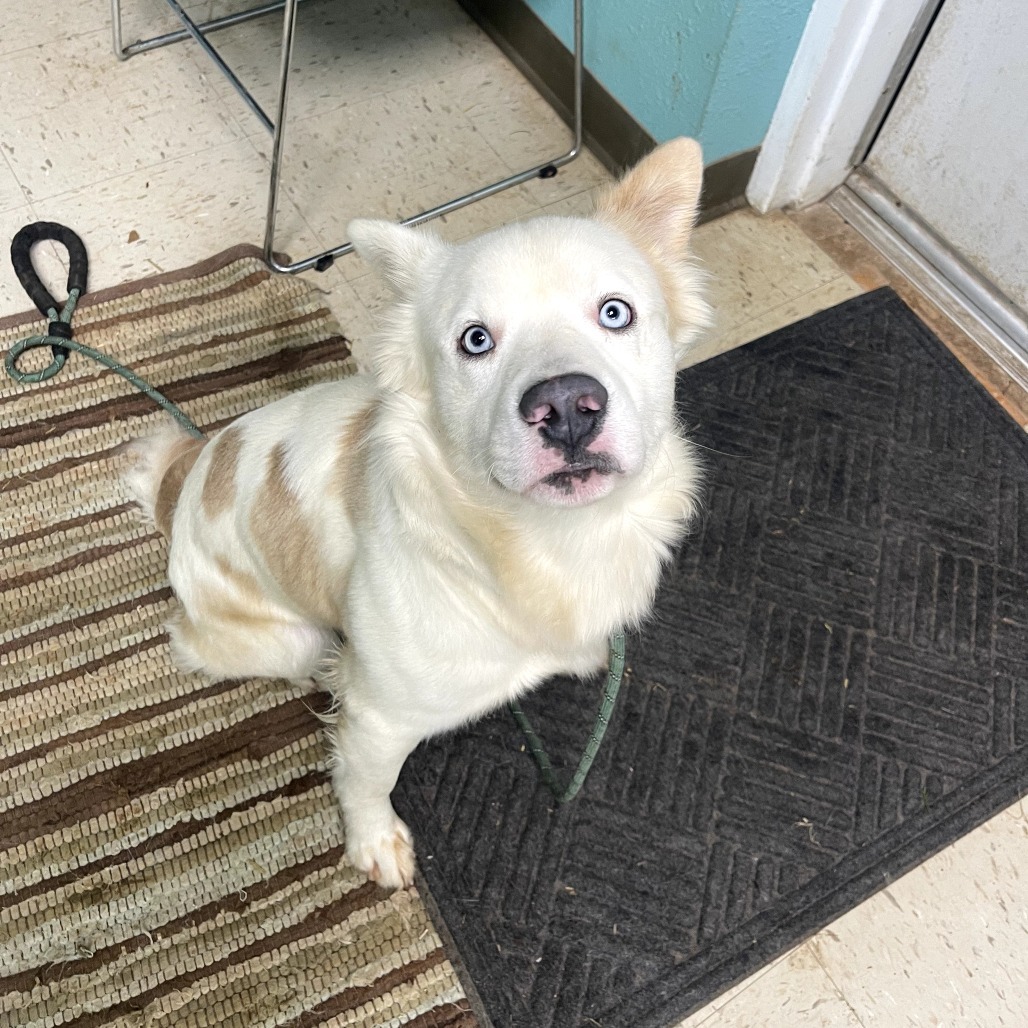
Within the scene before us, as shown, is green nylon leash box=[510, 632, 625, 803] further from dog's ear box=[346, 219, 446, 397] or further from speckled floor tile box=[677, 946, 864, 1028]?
dog's ear box=[346, 219, 446, 397]

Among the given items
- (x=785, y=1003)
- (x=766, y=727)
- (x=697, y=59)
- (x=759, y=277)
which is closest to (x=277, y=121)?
(x=697, y=59)

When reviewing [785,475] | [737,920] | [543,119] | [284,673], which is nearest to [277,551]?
[284,673]

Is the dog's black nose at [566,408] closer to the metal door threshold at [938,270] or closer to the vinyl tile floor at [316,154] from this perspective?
the vinyl tile floor at [316,154]

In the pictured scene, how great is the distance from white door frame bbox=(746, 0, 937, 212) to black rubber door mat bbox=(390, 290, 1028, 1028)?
0.64 metres

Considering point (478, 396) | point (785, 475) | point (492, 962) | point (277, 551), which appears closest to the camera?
point (478, 396)

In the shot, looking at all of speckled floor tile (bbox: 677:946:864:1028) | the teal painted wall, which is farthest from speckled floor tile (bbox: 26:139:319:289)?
speckled floor tile (bbox: 677:946:864:1028)

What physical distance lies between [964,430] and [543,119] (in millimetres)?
1640

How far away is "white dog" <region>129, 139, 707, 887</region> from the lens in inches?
41.6

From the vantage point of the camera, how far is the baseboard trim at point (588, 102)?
246 centimetres

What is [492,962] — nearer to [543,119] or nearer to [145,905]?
[145,905]

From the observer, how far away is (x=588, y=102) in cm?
259

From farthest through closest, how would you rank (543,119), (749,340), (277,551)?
(543,119), (749,340), (277,551)

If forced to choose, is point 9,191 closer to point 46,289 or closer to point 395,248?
point 46,289

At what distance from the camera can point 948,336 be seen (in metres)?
2.38
